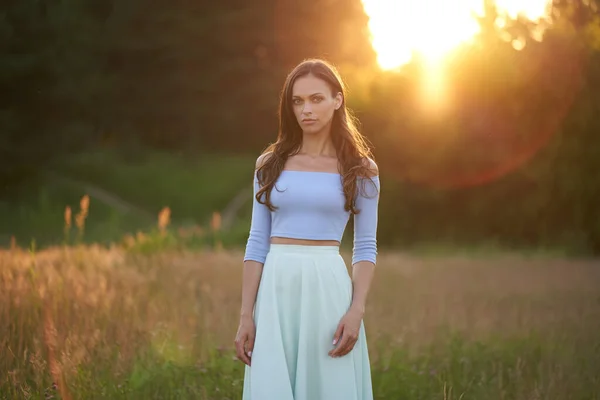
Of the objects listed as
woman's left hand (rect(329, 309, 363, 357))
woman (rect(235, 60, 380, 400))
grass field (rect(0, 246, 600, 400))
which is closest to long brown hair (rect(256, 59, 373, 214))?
woman (rect(235, 60, 380, 400))

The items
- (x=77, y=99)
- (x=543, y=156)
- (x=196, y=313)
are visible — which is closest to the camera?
(x=196, y=313)

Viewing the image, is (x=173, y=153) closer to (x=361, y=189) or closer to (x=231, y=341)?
(x=231, y=341)

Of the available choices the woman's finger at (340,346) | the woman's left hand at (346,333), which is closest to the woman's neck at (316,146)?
the woman's left hand at (346,333)

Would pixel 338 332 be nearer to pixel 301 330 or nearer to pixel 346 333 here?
pixel 346 333

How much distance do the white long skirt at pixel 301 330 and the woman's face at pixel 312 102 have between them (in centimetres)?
56

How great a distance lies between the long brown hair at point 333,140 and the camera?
358 centimetres

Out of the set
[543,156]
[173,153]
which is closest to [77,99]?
[173,153]

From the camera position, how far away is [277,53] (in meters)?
35.8

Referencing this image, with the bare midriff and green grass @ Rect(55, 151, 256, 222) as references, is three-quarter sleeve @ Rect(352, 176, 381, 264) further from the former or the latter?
green grass @ Rect(55, 151, 256, 222)

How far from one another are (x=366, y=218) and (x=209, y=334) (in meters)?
3.14

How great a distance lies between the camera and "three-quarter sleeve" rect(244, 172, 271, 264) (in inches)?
143

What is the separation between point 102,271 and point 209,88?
26.9m

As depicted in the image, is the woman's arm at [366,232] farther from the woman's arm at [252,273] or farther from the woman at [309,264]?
the woman's arm at [252,273]

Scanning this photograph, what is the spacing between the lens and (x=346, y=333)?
11.3ft
